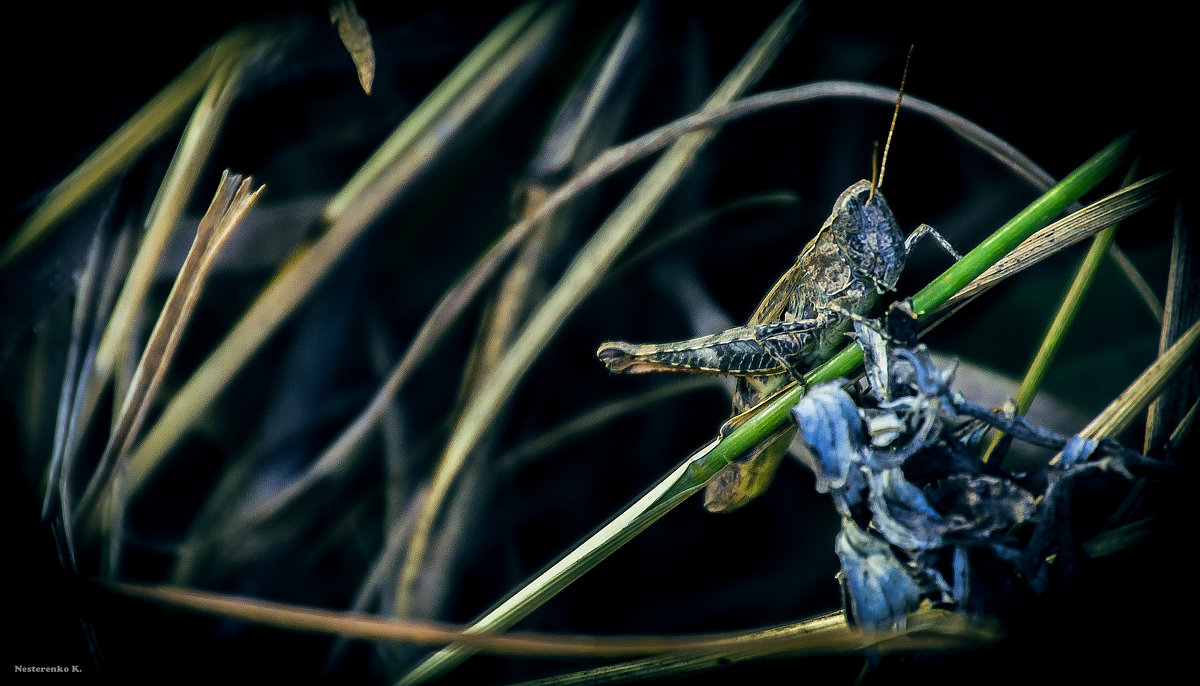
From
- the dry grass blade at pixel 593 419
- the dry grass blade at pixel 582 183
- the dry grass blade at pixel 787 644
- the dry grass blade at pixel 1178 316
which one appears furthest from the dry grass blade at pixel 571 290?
the dry grass blade at pixel 1178 316

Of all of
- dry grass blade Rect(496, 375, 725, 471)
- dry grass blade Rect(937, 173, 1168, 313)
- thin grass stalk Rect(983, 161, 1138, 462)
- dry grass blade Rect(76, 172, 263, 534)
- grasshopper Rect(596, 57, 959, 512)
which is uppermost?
dry grass blade Rect(76, 172, 263, 534)

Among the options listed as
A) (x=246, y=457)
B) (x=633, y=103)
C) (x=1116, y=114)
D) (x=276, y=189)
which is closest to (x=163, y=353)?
(x=246, y=457)

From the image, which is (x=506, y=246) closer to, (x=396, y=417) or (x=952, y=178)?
(x=396, y=417)

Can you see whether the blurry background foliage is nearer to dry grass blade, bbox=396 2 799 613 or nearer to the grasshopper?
dry grass blade, bbox=396 2 799 613

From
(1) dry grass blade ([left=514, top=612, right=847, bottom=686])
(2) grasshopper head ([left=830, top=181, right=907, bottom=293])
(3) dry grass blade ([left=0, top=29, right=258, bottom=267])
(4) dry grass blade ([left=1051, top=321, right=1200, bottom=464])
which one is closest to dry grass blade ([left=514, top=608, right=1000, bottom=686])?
(1) dry grass blade ([left=514, top=612, right=847, bottom=686])

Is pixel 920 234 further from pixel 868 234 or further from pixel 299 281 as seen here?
pixel 299 281

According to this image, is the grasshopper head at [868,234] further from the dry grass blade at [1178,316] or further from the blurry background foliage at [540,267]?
the blurry background foliage at [540,267]
